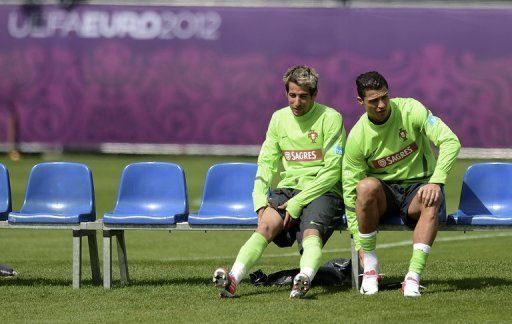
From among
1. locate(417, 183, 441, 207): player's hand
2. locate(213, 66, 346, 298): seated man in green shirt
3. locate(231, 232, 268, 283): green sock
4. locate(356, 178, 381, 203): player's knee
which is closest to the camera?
locate(417, 183, 441, 207): player's hand

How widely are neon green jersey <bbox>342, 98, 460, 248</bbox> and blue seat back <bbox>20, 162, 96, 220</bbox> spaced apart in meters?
2.31

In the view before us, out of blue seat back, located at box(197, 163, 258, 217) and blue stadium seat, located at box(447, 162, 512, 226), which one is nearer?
blue stadium seat, located at box(447, 162, 512, 226)

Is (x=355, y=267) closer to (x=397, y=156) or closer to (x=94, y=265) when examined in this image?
(x=397, y=156)

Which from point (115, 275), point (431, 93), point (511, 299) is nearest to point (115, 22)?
point (431, 93)

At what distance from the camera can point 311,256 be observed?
30.0 feet

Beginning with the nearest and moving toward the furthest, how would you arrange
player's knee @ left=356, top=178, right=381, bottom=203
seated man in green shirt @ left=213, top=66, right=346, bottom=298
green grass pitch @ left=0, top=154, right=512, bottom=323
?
green grass pitch @ left=0, top=154, right=512, bottom=323 < player's knee @ left=356, top=178, right=381, bottom=203 < seated man in green shirt @ left=213, top=66, right=346, bottom=298

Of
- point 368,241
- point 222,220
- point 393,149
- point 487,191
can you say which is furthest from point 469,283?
point 222,220

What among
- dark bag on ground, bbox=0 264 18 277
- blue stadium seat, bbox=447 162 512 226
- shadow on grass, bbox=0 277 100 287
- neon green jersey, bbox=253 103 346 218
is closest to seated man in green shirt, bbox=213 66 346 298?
neon green jersey, bbox=253 103 346 218

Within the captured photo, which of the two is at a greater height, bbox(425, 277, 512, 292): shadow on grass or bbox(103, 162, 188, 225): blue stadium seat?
bbox(103, 162, 188, 225): blue stadium seat

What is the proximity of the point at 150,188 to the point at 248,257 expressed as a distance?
1.53m

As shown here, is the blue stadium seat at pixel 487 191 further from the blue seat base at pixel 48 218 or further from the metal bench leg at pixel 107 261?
the blue seat base at pixel 48 218

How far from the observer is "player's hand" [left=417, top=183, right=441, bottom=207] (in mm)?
9062

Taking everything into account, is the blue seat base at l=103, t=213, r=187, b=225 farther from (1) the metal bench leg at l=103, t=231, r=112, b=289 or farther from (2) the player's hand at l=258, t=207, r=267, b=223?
(2) the player's hand at l=258, t=207, r=267, b=223

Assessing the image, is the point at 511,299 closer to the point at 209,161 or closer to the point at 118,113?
the point at 209,161
